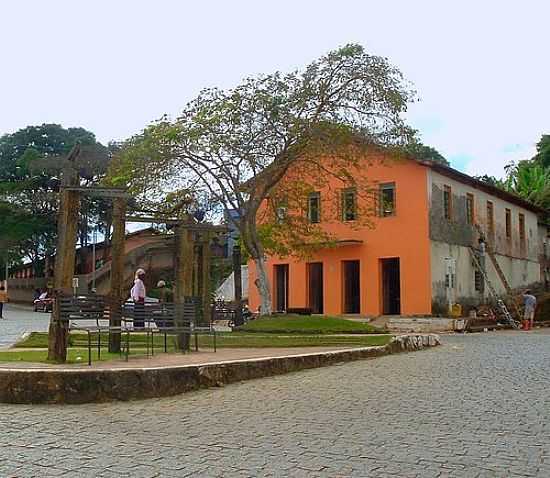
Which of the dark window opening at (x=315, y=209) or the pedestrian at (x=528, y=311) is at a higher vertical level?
the dark window opening at (x=315, y=209)

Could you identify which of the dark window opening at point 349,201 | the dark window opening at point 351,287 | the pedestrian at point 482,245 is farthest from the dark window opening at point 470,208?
the dark window opening at point 349,201

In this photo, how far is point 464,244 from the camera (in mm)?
30797

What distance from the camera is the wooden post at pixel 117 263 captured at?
10.9m

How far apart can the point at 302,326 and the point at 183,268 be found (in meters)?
7.31

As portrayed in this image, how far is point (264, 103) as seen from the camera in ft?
63.8

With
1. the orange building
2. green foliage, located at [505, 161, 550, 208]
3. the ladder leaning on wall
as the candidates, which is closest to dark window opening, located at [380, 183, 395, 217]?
the orange building

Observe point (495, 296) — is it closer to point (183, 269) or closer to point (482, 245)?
point (482, 245)

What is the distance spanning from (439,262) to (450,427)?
74.9 feet

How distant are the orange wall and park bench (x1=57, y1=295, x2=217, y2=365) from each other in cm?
1644

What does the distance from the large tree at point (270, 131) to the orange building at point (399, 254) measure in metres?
5.75

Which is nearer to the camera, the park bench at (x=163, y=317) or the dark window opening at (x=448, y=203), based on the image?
the park bench at (x=163, y=317)

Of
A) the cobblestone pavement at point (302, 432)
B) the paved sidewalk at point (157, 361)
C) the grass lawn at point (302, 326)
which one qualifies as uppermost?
the grass lawn at point (302, 326)

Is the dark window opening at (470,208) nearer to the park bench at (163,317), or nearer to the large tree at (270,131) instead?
the large tree at (270,131)

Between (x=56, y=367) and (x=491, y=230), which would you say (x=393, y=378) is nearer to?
(x=56, y=367)
